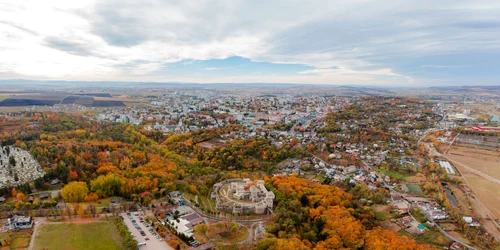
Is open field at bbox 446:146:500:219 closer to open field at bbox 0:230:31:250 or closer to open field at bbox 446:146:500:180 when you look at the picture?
open field at bbox 446:146:500:180

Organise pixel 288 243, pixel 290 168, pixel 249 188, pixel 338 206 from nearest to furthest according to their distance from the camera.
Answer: pixel 288 243 → pixel 338 206 → pixel 249 188 → pixel 290 168

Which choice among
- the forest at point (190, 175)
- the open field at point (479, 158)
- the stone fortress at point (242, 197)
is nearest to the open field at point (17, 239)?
the forest at point (190, 175)

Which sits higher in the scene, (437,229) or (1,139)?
(1,139)

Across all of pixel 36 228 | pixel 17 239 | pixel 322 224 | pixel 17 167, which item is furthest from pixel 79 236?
pixel 17 167

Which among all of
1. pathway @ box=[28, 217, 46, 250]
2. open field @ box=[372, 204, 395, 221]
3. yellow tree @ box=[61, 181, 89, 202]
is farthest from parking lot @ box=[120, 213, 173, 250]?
open field @ box=[372, 204, 395, 221]

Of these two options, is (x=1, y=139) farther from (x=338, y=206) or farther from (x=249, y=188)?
(x=338, y=206)

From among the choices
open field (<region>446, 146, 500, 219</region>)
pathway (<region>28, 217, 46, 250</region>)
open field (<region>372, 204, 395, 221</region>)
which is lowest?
open field (<region>372, 204, 395, 221</region>)

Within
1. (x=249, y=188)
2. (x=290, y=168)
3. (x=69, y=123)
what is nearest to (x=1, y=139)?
(x=69, y=123)
